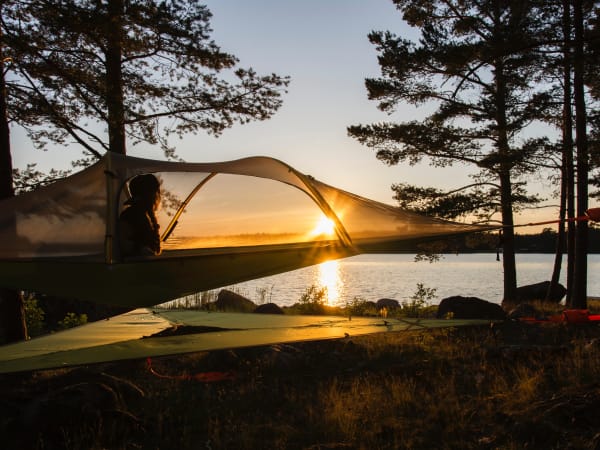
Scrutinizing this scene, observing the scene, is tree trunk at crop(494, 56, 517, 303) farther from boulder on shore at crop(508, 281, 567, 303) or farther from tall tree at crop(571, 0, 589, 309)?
tall tree at crop(571, 0, 589, 309)

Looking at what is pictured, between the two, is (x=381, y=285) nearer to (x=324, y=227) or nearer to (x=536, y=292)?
(x=536, y=292)

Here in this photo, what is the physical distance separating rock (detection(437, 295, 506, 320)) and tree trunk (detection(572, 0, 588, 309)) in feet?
8.52

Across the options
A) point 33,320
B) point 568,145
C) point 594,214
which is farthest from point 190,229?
point 568,145

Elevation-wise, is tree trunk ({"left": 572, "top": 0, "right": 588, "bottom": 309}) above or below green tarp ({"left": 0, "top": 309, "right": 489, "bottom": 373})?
above

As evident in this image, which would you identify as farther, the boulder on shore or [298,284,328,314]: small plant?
the boulder on shore

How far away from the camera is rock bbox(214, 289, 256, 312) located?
13.7 m

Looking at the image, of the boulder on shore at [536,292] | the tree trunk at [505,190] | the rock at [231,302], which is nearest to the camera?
the rock at [231,302]

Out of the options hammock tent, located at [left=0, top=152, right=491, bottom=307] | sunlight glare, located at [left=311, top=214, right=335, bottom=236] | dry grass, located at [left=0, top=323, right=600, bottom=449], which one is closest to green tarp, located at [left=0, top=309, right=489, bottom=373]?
dry grass, located at [left=0, top=323, right=600, bottom=449]

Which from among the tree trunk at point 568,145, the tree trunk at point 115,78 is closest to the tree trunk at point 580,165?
the tree trunk at point 568,145

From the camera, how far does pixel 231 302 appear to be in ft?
46.6

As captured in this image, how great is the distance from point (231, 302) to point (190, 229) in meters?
8.50

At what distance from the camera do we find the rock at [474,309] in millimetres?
9992

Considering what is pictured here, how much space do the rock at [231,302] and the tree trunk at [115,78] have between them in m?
5.47

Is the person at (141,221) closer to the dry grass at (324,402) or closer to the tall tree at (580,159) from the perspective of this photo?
the dry grass at (324,402)
